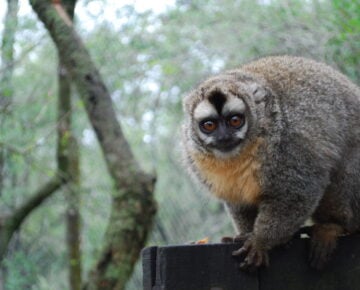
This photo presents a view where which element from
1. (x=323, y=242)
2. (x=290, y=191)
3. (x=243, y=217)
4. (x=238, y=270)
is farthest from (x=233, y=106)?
(x=238, y=270)

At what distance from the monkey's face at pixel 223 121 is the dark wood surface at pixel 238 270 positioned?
73cm

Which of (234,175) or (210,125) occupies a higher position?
(210,125)

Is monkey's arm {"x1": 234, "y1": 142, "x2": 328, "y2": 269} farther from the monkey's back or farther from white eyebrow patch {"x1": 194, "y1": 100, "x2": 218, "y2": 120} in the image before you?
white eyebrow patch {"x1": 194, "y1": 100, "x2": 218, "y2": 120}

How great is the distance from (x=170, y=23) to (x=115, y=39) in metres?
0.87

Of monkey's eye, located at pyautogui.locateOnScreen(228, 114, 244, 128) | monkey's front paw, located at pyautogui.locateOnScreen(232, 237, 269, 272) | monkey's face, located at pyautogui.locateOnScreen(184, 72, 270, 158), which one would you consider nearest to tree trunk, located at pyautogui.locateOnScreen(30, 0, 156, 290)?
monkey's face, located at pyautogui.locateOnScreen(184, 72, 270, 158)

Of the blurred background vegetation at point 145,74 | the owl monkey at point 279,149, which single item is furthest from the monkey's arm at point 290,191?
the blurred background vegetation at point 145,74

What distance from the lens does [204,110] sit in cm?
400

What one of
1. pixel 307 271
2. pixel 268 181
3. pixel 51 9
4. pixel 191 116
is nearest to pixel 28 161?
pixel 51 9

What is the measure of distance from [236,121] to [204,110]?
215 mm

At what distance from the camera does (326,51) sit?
6.15 metres

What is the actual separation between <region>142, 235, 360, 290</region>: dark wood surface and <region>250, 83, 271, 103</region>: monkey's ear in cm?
93

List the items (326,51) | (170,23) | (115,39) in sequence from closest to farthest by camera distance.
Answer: (326,51) < (115,39) < (170,23)

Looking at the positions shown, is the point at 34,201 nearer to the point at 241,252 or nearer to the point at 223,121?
the point at 223,121

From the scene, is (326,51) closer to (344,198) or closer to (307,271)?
(344,198)
